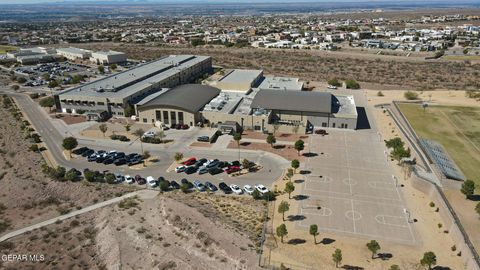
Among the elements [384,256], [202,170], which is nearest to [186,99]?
[202,170]

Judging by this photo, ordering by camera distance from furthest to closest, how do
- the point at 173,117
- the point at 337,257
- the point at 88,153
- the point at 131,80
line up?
1. the point at 131,80
2. the point at 173,117
3. the point at 88,153
4. the point at 337,257

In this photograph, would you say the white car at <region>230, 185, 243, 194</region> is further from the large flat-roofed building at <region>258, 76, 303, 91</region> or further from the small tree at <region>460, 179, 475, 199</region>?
the large flat-roofed building at <region>258, 76, 303, 91</region>

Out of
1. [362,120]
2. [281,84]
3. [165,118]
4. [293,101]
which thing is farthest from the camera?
[281,84]

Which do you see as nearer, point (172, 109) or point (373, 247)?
point (373, 247)

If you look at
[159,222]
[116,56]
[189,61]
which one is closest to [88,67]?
[116,56]

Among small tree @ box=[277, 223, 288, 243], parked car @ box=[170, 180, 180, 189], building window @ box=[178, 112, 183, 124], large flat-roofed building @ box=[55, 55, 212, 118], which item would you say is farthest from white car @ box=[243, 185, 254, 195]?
large flat-roofed building @ box=[55, 55, 212, 118]

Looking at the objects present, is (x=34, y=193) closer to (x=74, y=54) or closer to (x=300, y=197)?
(x=300, y=197)
